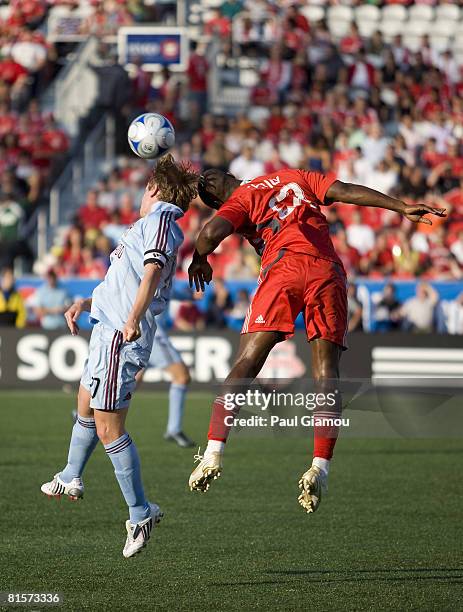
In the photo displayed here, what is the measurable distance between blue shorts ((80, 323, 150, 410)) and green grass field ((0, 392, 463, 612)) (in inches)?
39.6

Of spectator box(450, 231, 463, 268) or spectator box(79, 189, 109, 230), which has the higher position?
spectator box(79, 189, 109, 230)

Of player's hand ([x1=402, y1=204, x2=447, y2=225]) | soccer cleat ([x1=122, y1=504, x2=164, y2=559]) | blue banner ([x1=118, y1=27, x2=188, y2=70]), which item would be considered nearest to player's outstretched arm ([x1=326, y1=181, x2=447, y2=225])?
Answer: player's hand ([x1=402, y1=204, x2=447, y2=225])

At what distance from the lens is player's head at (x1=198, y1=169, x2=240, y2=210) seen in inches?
311

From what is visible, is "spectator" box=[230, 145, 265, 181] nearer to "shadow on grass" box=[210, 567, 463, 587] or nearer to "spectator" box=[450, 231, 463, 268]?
"spectator" box=[450, 231, 463, 268]

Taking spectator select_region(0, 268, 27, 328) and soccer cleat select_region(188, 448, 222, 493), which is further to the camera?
spectator select_region(0, 268, 27, 328)

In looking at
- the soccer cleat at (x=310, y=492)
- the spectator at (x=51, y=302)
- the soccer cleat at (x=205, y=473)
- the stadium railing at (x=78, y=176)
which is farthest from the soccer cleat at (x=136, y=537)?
the stadium railing at (x=78, y=176)

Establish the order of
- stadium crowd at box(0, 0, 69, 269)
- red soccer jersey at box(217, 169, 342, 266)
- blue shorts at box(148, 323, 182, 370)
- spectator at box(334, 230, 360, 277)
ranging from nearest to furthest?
red soccer jersey at box(217, 169, 342, 266)
blue shorts at box(148, 323, 182, 370)
spectator at box(334, 230, 360, 277)
stadium crowd at box(0, 0, 69, 269)

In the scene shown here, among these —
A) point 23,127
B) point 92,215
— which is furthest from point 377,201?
point 23,127

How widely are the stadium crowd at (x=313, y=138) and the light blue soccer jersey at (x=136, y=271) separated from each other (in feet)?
37.8

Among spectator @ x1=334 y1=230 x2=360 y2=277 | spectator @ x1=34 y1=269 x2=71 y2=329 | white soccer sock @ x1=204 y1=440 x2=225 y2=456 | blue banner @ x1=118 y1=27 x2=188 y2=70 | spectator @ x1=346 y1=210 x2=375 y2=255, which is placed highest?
blue banner @ x1=118 y1=27 x2=188 y2=70

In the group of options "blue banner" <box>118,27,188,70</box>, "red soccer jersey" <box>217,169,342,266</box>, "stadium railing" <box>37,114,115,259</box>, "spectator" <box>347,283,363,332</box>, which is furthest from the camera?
"blue banner" <box>118,27,188,70</box>

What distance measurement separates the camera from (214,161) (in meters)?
22.7

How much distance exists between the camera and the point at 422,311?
19.3 m

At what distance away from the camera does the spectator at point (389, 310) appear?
19453mm
